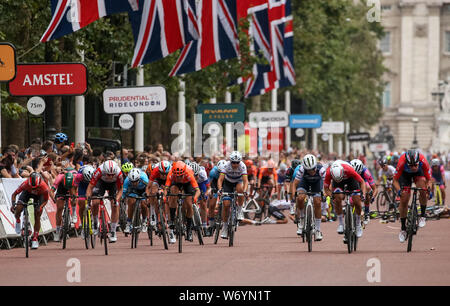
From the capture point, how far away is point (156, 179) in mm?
21891

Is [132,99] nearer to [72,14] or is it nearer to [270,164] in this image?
[72,14]

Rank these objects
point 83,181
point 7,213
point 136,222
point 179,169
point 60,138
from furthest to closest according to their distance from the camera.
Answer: point 60,138 → point 83,181 → point 7,213 → point 136,222 → point 179,169

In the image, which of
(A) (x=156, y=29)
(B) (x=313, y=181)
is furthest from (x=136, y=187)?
(A) (x=156, y=29)

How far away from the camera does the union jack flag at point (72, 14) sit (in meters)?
24.5

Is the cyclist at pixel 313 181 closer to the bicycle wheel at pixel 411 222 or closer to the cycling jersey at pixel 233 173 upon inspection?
the cycling jersey at pixel 233 173

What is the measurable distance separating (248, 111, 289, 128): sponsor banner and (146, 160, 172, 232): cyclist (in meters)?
20.3

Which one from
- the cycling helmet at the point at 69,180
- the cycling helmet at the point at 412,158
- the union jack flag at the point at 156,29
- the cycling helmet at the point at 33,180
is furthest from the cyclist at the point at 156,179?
the union jack flag at the point at 156,29

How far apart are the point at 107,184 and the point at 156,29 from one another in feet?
24.7

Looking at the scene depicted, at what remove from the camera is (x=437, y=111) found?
139375 mm

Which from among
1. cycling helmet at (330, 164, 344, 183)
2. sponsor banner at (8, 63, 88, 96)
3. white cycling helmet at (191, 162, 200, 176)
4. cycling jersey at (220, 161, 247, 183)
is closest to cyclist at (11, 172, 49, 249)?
sponsor banner at (8, 63, 88, 96)

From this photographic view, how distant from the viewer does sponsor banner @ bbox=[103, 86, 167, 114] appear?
1057 inches

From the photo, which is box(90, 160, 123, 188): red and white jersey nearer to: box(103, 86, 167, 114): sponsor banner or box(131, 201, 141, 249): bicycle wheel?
box(131, 201, 141, 249): bicycle wheel

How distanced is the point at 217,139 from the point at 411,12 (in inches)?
3631
